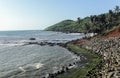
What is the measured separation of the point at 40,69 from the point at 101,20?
11261 centimetres

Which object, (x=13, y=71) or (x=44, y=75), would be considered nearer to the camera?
(x=44, y=75)

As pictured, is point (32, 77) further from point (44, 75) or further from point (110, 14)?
point (110, 14)

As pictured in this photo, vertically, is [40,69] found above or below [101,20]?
below

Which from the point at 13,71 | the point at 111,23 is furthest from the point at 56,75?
the point at 111,23

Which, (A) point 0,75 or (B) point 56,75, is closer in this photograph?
(B) point 56,75

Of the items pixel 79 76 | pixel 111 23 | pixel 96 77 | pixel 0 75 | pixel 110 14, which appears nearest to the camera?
pixel 96 77

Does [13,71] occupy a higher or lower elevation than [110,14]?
lower

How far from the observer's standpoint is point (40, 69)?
64.8m

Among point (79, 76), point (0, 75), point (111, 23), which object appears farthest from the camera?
point (111, 23)

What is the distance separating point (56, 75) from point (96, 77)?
10692mm

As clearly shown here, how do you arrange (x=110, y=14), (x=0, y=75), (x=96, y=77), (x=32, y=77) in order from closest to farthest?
(x=96, y=77) < (x=32, y=77) < (x=0, y=75) < (x=110, y=14)

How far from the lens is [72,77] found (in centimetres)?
5269

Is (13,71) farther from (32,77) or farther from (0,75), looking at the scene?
(32,77)

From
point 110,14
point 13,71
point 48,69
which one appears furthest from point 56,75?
point 110,14
